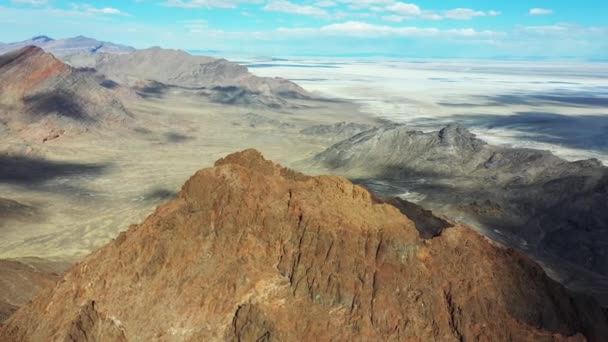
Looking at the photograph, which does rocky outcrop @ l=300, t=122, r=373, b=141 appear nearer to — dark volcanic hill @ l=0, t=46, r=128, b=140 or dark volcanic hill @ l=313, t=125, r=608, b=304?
dark volcanic hill @ l=313, t=125, r=608, b=304

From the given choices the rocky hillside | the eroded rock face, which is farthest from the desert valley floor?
the eroded rock face

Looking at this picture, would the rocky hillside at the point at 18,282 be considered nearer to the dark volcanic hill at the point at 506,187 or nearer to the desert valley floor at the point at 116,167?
the desert valley floor at the point at 116,167

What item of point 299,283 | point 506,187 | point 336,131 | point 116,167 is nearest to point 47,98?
point 116,167

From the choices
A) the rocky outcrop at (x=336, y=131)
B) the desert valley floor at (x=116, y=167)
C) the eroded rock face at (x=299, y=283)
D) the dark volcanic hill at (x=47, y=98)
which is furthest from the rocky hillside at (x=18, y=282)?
the rocky outcrop at (x=336, y=131)

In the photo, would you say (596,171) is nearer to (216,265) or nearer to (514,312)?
(514,312)

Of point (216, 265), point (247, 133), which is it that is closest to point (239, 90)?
point (247, 133)

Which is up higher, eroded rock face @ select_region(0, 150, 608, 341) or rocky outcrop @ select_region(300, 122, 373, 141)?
eroded rock face @ select_region(0, 150, 608, 341)
